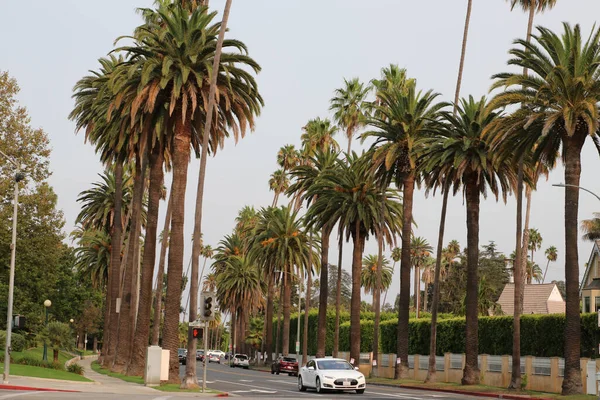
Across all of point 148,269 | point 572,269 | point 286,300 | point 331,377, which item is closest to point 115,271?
point 148,269

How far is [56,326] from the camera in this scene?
1948 inches

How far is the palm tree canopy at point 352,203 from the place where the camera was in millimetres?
61469

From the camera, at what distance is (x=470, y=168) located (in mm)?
47969

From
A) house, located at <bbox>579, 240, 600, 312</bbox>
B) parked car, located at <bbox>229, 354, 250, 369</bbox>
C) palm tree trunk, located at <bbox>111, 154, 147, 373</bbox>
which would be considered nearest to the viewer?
palm tree trunk, located at <bbox>111, 154, 147, 373</bbox>

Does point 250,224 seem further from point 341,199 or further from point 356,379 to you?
point 356,379

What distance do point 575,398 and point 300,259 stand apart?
48379 millimetres

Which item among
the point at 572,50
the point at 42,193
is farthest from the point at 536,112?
the point at 42,193

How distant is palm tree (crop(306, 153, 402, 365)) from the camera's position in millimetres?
61375

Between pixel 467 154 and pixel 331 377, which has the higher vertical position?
pixel 467 154

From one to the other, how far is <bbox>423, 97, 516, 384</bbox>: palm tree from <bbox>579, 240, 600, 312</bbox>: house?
16.4 metres

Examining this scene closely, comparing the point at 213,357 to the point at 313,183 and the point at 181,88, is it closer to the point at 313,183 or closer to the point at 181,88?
the point at 313,183

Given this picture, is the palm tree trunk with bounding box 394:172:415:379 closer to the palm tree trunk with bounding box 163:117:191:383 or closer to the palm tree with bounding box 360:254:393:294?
the palm tree trunk with bounding box 163:117:191:383

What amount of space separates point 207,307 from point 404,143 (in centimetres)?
2455

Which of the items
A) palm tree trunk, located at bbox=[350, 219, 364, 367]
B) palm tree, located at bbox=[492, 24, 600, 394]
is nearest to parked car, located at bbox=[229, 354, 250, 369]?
palm tree trunk, located at bbox=[350, 219, 364, 367]
